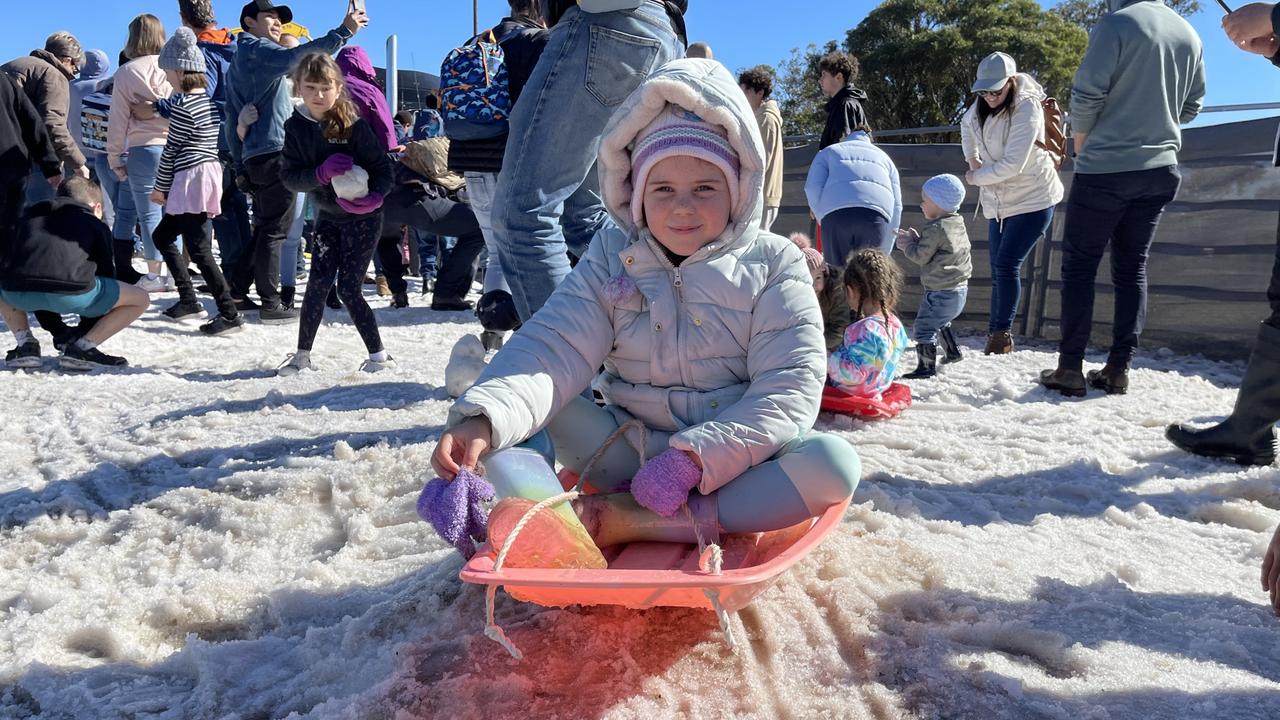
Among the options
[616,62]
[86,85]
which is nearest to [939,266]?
[616,62]

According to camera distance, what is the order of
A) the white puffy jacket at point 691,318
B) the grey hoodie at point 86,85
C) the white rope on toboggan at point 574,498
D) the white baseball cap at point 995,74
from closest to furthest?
the white rope on toboggan at point 574,498 → the white puffy jacket at point 691,318 → the white baseball cap at point 995,74 → the grey hoodie at point 86,85

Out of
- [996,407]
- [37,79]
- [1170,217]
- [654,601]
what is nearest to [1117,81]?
[996,407]

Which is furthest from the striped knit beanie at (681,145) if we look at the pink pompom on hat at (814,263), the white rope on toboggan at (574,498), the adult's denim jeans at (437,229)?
the adult's denim jeans at (437,229)

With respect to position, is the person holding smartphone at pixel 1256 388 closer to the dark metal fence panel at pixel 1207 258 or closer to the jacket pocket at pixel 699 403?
the jacket pocket at pixel 699 403

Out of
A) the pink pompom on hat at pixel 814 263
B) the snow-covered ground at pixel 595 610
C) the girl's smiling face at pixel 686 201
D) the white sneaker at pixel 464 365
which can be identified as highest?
the girl's smiling face at pixel 686 201

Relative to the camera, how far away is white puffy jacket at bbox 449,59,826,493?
1.90 m

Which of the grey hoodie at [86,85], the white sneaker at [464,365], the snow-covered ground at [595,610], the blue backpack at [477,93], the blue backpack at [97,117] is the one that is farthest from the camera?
the grey hoodie at [86,85]

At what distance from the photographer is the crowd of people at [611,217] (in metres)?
1.91

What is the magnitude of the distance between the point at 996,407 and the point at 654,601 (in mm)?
2984

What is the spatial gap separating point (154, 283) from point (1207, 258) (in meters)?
7.99

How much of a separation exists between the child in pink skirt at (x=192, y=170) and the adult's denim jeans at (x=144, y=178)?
224 mm

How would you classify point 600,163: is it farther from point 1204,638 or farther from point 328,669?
point 1204,638

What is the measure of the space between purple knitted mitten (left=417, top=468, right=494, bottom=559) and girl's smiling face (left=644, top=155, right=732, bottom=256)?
0.78 meters

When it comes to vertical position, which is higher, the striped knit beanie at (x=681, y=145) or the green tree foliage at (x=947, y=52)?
the green tree foliage at (x=947, y=52)
